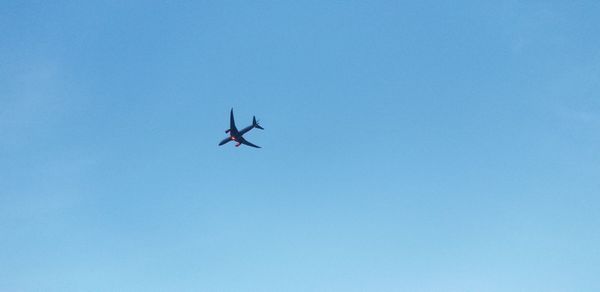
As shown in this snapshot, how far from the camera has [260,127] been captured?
4806 inches

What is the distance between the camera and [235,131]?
409 ft

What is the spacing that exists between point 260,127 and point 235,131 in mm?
6932
